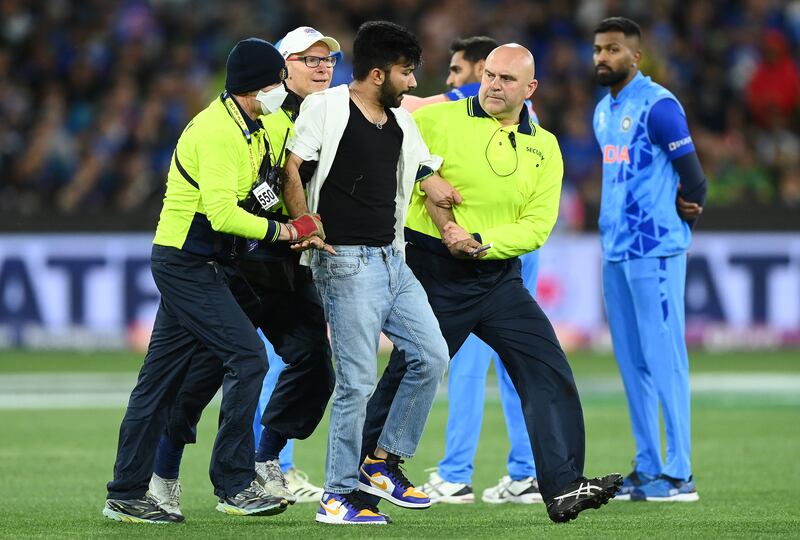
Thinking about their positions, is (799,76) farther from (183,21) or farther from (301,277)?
(301,277)

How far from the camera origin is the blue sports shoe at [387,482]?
7.48 meters

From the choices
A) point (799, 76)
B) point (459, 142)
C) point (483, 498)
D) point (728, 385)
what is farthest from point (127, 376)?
point (799, 76)

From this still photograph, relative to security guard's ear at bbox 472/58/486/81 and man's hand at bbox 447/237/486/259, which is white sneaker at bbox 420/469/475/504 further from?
security guard's ear at bbox 472/58/486/81

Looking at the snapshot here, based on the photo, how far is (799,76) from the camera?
20406mm

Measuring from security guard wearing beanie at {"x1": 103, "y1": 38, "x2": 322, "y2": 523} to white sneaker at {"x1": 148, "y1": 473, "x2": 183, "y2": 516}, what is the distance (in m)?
0.17

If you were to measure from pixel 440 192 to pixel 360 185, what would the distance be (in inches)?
21.5

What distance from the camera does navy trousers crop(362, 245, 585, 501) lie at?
7.39 m

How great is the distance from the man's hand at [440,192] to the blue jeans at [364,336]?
0.41m

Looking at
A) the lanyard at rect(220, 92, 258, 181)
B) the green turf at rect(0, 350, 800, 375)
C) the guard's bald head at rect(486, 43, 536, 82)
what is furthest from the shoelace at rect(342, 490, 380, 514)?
the green turf at rect(0, 350, 800, 375)

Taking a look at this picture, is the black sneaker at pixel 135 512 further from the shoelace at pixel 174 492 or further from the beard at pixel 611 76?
the beard at pixel 611 76

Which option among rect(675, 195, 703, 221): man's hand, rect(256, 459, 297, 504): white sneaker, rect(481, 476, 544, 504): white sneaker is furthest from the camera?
rect(675, 195, 703, 221): man's hand

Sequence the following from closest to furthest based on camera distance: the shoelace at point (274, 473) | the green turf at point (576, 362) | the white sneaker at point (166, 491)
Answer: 1. the white sneaker at point (166, 491)
2. the shoelace at point (274, 473)
3. the green turf at point (576, 362)

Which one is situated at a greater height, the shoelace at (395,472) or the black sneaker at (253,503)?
the shoelace at (395,472)

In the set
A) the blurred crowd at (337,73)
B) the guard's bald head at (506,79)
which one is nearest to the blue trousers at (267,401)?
the guard's bald head at (506,79)
